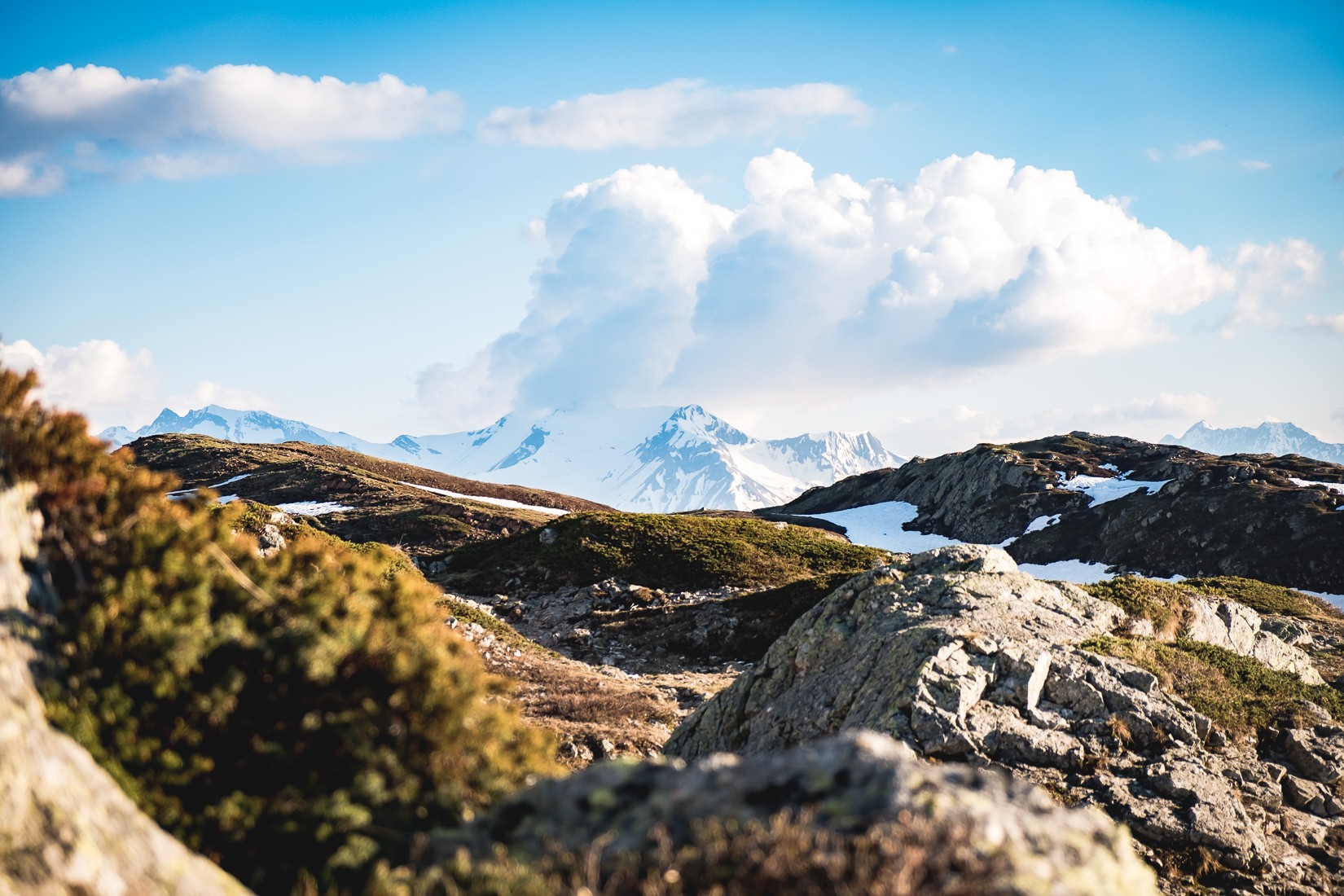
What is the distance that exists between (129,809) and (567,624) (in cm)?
2793

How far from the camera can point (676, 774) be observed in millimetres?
4887

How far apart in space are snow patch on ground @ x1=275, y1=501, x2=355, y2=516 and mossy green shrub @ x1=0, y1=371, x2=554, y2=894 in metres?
67.3

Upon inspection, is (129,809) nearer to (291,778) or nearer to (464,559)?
(291,778)

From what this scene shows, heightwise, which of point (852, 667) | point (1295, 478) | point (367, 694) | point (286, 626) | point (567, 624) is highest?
point (1295, 478)

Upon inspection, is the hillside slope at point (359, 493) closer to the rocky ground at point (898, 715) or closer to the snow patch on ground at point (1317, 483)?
the rocky ground at point (898, 715)

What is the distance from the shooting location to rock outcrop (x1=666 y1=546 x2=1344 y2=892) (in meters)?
9.60

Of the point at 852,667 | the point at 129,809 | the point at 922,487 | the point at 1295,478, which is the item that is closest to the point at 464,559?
the point at 852,667

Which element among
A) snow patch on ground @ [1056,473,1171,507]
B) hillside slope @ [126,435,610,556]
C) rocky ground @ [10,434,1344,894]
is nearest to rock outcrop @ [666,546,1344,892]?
rocky ground @ [10,434,1344,894]

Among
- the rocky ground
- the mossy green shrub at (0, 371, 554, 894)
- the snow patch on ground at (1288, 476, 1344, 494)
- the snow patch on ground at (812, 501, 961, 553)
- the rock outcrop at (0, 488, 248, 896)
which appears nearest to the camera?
the rock outcrop at (0, 488, 248, 896)

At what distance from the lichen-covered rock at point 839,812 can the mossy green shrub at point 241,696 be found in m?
0.55

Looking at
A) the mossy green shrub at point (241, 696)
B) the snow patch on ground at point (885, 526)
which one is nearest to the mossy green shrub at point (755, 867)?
the mossy green shrub at point (241, 696)

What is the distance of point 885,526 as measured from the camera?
333ft

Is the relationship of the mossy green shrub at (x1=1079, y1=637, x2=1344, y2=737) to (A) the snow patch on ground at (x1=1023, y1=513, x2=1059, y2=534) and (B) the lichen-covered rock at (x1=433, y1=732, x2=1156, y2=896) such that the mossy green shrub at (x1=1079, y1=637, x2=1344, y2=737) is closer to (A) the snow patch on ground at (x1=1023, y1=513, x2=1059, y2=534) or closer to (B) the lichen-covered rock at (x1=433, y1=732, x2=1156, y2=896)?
(B) the lichen-covered rock at (x1=433, y1=732, x2=1156, y2=896)

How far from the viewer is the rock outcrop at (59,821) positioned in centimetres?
368
